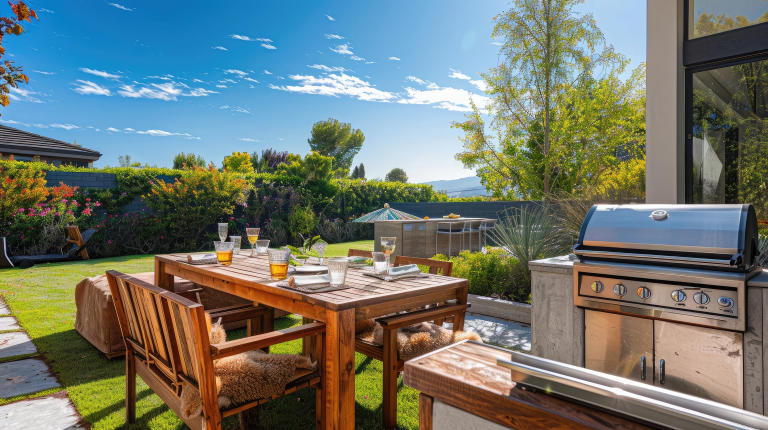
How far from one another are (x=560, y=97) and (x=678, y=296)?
897 cm

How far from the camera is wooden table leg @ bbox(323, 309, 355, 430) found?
162cm

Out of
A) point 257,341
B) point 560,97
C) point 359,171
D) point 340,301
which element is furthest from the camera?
point 359,171

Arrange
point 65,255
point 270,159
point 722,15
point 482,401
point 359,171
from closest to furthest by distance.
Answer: point 482,401 → point 722,15 → point 65,255 → point 270,159 → point 359,171

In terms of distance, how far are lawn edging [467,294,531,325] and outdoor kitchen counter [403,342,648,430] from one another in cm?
316

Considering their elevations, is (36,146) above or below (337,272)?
above

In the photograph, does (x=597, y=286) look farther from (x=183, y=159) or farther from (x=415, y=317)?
(x=183, y=159)

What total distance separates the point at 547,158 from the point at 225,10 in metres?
12.6

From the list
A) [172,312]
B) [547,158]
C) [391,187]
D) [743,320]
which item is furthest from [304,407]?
[391,187]

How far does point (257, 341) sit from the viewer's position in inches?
61.9

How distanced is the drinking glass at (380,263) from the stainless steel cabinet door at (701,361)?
4.57 ft

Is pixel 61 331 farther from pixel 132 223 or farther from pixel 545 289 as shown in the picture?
pixel 132 223

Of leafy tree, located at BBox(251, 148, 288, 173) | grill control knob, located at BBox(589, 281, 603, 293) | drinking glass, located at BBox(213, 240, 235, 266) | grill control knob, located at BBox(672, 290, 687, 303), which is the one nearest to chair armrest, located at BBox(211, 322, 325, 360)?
drinking glass, located at BBox(213, 240, 235, 266)

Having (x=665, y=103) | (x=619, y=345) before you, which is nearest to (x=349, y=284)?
(x=619, y=345)

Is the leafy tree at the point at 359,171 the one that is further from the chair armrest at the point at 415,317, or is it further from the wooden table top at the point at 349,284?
the chair armrest at the point at 415,317
